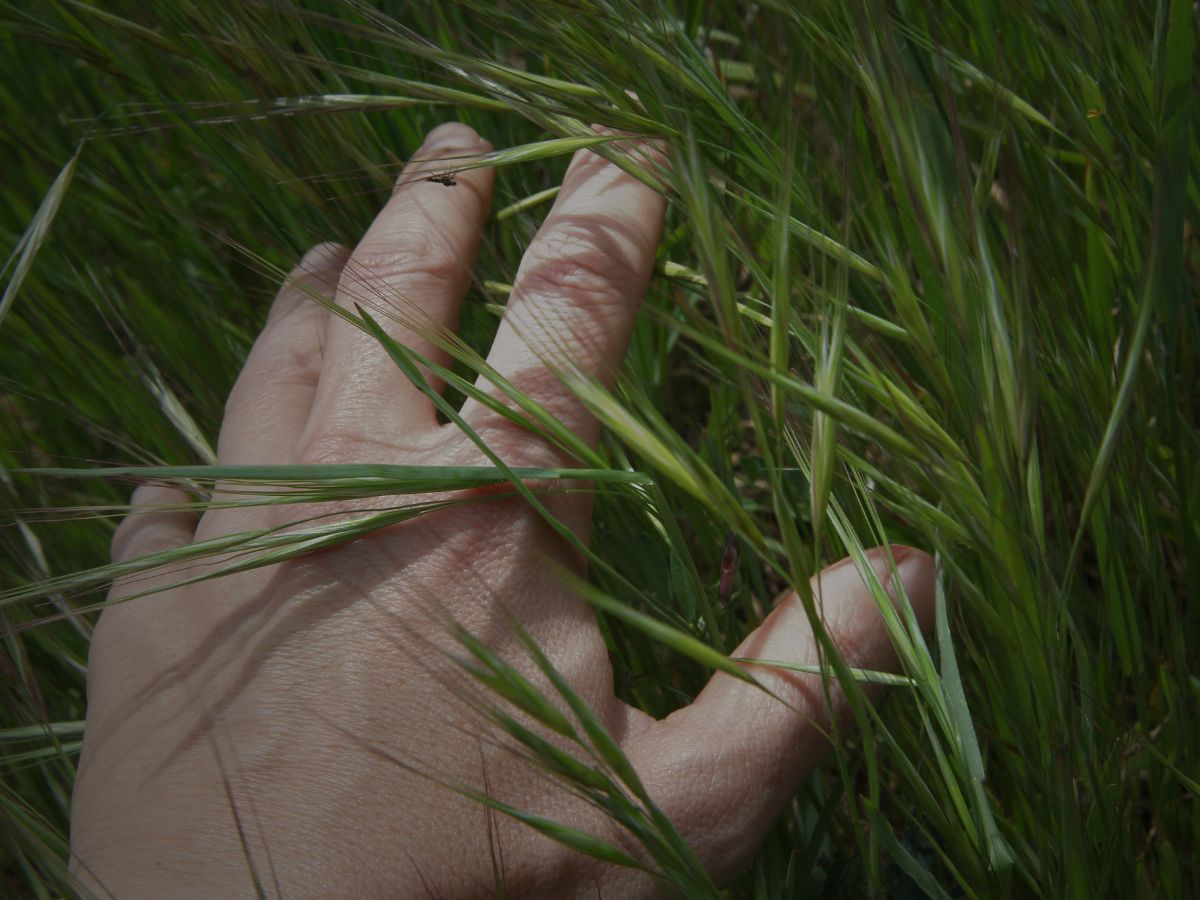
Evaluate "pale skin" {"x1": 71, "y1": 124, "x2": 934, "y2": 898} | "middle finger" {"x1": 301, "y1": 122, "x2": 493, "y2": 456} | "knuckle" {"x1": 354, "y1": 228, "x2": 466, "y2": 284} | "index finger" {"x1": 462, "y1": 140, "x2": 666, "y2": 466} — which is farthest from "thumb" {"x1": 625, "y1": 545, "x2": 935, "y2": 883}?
"knuckle" {"x1": 354, "y1": 228, "x2": 466, "y2": 284}

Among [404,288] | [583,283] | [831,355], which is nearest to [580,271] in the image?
[583,283]

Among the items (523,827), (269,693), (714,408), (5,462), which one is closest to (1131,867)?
(523,827)

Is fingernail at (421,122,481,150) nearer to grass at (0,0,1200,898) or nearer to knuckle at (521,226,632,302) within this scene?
grass at (0,0,1200,898)

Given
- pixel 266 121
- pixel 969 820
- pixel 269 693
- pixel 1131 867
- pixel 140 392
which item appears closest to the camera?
pixel 969 820

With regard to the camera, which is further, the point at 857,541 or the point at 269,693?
the point at 269,693

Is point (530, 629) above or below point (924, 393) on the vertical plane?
below

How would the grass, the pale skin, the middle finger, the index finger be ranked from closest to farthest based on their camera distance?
the grass < the pale skin < the index finger < the middle finger

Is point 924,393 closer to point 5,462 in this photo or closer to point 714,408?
point 714,408

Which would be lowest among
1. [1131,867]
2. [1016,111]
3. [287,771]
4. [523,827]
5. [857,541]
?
[1131,867]
